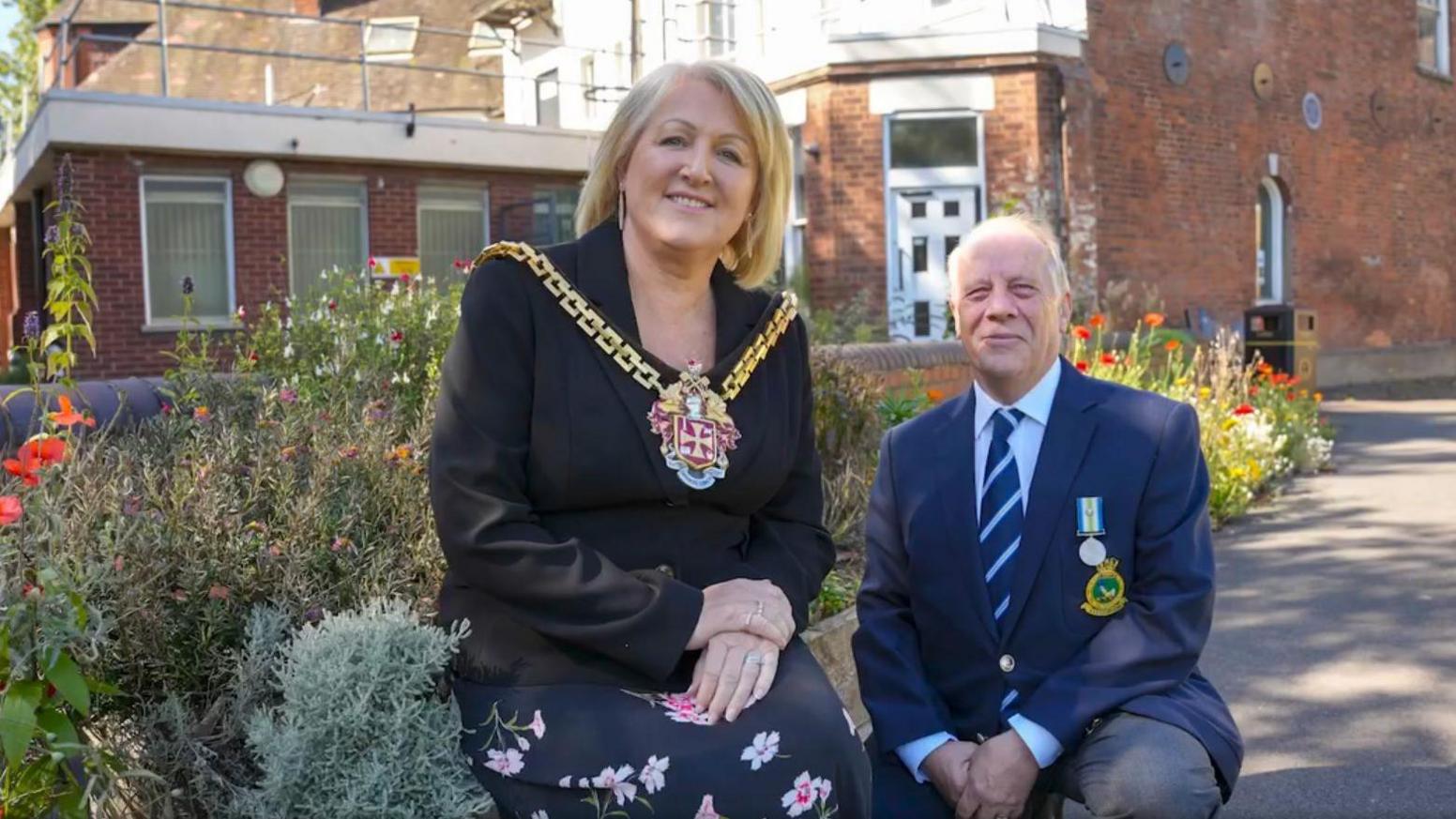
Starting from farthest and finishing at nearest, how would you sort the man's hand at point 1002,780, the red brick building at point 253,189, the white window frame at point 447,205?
the white window frame at point 447,205 → the red brick building at point 253,189 → the man's hand at point 1002,780

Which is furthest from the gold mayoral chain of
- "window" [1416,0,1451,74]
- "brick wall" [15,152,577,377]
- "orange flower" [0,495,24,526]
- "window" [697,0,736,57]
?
"window" [1416,0,1451,74]

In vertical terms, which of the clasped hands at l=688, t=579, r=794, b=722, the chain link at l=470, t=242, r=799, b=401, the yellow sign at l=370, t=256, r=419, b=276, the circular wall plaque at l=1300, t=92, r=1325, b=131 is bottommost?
the clasped hands at l=688, t=579, r=794, b=722

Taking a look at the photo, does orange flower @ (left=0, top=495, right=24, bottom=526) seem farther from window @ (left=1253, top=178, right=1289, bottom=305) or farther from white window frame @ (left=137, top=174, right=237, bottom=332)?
window @ (left=1253, top=178, right=1289, bottom=305)

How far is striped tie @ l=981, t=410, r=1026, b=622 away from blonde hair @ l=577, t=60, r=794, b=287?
25.1 inches

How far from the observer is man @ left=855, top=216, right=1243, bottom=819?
9.36 ft

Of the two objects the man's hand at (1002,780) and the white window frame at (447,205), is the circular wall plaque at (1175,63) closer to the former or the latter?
the white window frame at (447,205)

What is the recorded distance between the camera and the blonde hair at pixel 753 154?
2.88 meters

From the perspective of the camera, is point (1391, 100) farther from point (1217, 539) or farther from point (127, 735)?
point (127, 735)

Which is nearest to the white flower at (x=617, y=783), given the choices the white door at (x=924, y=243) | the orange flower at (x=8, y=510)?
the orange flower at (x=8, y=510)

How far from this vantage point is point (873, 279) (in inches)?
685

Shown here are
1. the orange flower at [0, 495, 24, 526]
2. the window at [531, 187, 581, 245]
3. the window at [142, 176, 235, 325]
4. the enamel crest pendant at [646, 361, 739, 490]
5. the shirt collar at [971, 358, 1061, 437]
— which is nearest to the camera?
the orange flower at [0, 495, 24, 526]

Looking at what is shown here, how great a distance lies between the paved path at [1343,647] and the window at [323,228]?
508 inches

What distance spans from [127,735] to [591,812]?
41.2 inches

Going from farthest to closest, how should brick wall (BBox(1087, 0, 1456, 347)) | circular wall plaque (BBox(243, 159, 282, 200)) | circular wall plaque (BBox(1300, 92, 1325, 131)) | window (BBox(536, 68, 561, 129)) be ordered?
window (BBox(536, 68, 561, 129)) < circular wall plaque (BBox(1300, 92, 1325, 131)) < brick wall (BBox(1087, 0, 1456, 347)) < circular wall plaque (BBox(243, 159, 282, 200))
